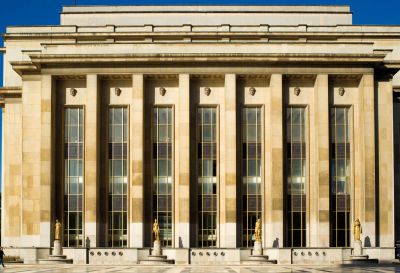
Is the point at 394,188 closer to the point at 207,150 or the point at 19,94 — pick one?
the point at 207,150

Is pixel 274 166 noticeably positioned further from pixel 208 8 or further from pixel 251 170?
pixel 208 8

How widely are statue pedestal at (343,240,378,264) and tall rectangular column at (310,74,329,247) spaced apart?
437 centimetres

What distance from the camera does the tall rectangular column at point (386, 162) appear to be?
62.8m

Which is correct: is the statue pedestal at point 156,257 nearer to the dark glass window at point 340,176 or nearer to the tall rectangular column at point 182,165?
the tall rectangular column at point 182,165

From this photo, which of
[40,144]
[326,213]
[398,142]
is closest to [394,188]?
[398,142]

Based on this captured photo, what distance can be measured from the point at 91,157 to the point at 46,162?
12.2 feet

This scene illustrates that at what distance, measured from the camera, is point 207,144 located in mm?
63000

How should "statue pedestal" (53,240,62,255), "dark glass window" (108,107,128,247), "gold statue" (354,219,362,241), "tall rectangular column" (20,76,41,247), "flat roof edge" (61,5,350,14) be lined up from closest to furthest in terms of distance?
1. "statue pedestal" (53,240,62,255)
2. "gold statue" (354,219,362,241)
3. "dark glass window" (108,107,128,247)
4. "tall rectangular column" (20,76,41,247)
5. "flat roof edge" (61,5,350,14)

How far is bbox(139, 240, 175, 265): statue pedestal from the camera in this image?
53866 mm

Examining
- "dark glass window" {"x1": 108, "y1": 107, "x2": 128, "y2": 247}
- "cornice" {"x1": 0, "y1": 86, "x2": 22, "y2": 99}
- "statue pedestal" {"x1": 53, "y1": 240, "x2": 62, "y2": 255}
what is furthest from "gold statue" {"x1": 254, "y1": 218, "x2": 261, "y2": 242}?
"cornice" {"x1": 0, "y1": 86, "x2": 22, "y2": 99}

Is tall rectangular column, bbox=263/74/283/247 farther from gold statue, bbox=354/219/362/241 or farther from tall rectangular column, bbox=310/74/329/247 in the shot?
gold statue, bbox=354/219/362/241

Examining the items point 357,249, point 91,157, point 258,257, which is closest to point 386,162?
point 357,249

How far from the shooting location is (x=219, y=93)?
63.6m

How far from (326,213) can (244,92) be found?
12252 millimetres
